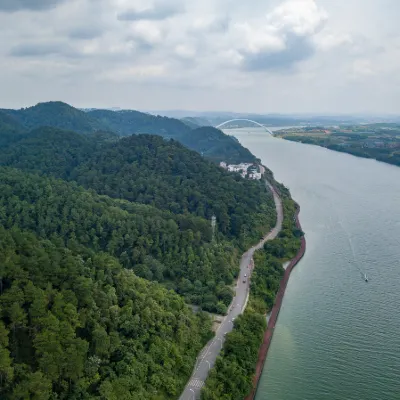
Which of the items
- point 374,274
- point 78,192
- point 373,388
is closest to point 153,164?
point 78,192

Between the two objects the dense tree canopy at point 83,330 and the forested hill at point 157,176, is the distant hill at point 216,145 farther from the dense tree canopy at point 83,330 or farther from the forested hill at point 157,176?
the dense tree canopy at point 83,330

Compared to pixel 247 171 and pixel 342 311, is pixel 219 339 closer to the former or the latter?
pixel 342 311

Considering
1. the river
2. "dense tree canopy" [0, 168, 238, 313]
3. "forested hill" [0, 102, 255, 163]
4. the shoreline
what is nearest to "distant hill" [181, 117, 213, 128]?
"forested hill" [0, 102, 255, 163]

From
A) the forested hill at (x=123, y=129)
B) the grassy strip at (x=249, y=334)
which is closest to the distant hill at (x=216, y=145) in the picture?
the forested hill at (x=123, y=129)

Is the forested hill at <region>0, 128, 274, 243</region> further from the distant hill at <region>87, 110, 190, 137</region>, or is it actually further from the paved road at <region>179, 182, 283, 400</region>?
the distant hill at <region>87, 110, 190, 137</region>

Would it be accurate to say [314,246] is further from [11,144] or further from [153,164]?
[11,144]

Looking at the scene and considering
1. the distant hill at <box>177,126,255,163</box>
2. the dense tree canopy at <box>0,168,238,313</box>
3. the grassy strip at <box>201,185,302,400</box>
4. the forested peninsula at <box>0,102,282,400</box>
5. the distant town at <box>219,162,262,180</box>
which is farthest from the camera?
the distant hill at <box>177,126,255,163</box>

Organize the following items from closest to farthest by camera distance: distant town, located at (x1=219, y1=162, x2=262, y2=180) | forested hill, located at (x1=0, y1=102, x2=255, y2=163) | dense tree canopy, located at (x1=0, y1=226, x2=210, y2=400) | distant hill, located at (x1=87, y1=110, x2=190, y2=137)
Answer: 1. dense tree canopy, located at (x1=0, y1=226, x2=210, y2=400)
2. distant town, located at (x1=219, y1=162, x2=262, y2=180)
3. forested hill, located at (x1=0, y1=102, x2=255, y2=163)
4. distant hill, located at (x1=87, y1=110, x2=190, y2=137)
